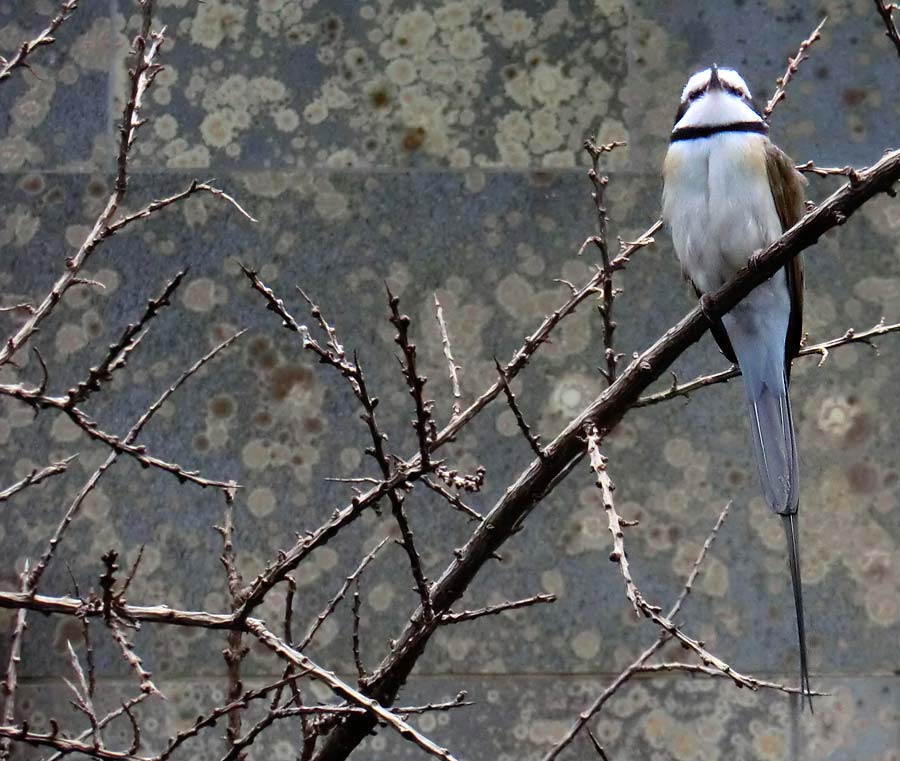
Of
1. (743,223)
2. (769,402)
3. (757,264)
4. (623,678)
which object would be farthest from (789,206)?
(623,678)

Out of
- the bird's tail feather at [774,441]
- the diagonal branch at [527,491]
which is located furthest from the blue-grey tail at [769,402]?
the diagonal branch at [527,491]

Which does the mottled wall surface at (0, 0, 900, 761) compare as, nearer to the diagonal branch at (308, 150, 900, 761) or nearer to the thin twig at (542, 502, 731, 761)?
the thin twig at (542, 502, 731, 761)

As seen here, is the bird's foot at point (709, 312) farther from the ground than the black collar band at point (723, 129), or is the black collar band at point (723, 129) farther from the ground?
the black collar band at point (723, 129)

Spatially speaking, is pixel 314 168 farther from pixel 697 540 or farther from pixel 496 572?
pixel 697 540

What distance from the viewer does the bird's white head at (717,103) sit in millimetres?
1900

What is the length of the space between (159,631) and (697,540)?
111cm

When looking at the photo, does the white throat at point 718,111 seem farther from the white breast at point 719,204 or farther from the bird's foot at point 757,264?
the bird's foot at point 757,264

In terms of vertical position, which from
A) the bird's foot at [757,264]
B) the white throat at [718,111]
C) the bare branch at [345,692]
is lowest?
the bare branch at [345,692]

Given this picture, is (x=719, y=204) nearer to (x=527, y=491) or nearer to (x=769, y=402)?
(x=769, y=402)

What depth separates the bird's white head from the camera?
1900mm

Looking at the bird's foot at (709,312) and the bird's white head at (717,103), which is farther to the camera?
the bird's white head at (717,103)

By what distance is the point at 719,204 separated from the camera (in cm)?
183

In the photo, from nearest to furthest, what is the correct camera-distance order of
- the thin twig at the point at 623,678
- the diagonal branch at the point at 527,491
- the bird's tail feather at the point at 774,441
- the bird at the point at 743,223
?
the diagonal branch at the point at 527,491 < the thin twig at the point at 623,678 < the bird's tail feather at the point at 774,441 < the bird at the point at 743,223

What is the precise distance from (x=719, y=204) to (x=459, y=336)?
3.19 ft
